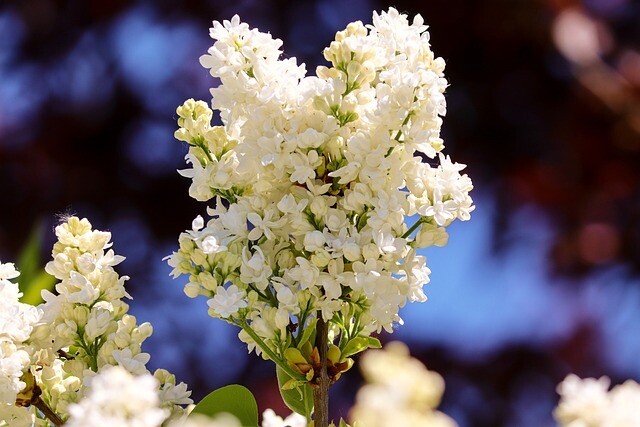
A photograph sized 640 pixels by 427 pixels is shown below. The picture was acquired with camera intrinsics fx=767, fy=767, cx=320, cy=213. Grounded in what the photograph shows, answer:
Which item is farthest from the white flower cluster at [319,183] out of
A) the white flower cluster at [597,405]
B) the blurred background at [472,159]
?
the blurred background at [472,159]

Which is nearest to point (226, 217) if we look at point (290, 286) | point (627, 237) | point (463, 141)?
point (290, 286)

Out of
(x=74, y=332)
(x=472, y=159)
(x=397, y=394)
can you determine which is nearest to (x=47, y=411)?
(x=74, y=332)

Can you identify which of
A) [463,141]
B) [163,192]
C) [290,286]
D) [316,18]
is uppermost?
[316,18]

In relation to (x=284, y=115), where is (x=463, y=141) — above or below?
above

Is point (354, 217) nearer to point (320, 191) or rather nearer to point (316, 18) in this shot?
point (320, 191)

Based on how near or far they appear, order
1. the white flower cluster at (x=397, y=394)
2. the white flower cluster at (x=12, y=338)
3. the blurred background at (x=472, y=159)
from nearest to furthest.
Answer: the white flower cluster at (x=397, y=394), the white flower cluster at (x=12, y=338), the blurred background at (x=472, y=159)

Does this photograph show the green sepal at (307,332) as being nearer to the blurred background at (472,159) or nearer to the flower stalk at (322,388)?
the flower stalk at (322,388)

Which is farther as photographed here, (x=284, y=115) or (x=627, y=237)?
(x=627, y=237)
